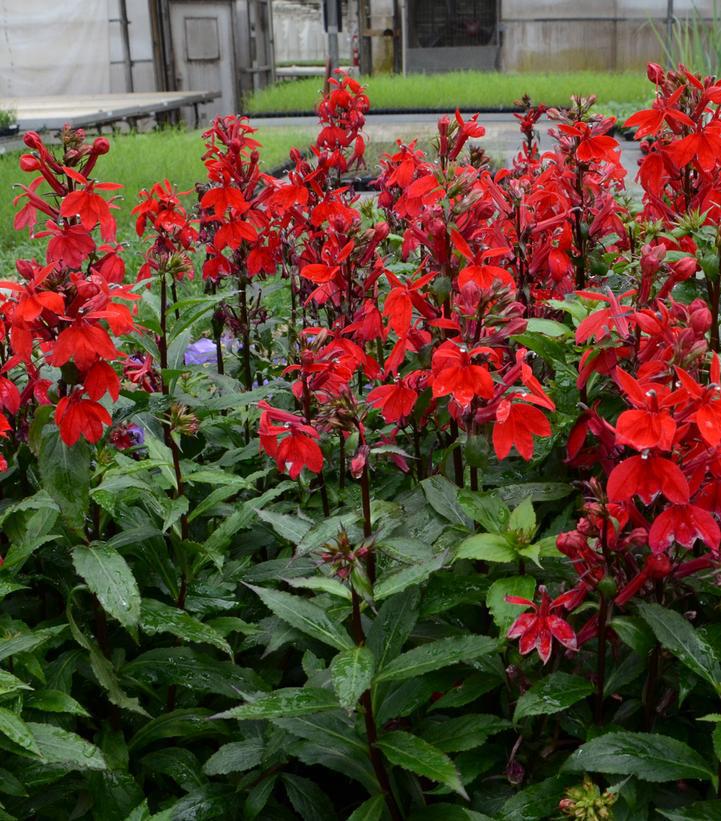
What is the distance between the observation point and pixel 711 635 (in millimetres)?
976

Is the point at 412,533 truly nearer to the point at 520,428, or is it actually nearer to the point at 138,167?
the point at 520,428

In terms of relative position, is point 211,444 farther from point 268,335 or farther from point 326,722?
point 326,722

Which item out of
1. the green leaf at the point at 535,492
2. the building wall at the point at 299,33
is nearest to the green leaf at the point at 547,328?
the green leaf at the point at 535,492

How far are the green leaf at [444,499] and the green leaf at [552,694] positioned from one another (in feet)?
0.72

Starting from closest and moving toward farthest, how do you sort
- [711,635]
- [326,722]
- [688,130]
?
[711,635] → [326,722] → [688,130]

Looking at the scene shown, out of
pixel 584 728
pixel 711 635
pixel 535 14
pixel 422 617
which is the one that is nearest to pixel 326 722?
pixel 422 617

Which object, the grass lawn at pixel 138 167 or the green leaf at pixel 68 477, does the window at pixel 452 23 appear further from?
the green leaf at pixel 68 477

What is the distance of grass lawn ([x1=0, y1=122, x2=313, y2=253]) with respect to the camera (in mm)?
5129

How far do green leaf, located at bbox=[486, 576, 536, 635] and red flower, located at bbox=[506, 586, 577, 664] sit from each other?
29mm

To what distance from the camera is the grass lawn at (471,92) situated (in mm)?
9445

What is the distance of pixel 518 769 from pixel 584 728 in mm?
78

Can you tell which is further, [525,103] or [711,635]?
[525,103]

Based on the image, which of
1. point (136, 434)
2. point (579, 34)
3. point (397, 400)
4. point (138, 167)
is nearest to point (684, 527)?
point (397, 400)

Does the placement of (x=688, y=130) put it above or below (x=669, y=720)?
above
